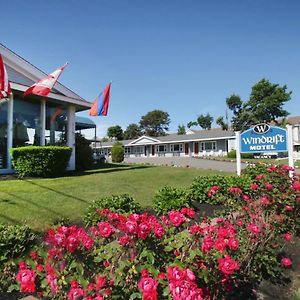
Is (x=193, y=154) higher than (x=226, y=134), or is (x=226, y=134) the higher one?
(x=226, y=134)

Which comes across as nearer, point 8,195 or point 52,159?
point 8,195

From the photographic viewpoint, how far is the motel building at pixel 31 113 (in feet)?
39.4

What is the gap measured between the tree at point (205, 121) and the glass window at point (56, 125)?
70.3 metres

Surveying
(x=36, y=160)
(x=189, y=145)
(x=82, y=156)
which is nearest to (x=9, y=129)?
(x=36, y=160)

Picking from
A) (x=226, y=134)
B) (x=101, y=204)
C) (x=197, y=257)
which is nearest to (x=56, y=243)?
(x=197, y=257)

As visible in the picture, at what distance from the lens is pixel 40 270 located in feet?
7.14

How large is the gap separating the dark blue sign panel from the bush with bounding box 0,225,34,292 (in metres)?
6.60

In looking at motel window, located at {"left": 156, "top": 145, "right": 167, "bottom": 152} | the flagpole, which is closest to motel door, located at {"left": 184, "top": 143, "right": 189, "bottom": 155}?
motel window, located at {"left": 156, "top": 145, "right": 167, "bottom": 152}

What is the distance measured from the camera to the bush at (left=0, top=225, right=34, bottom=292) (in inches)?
115

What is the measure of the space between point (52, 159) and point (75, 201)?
17.6 ft

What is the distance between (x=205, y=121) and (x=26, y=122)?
72752 mm

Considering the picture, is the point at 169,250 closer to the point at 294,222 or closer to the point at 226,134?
the point at 294,222

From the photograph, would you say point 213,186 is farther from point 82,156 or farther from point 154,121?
point 154,121

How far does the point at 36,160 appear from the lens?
36.6 feet
